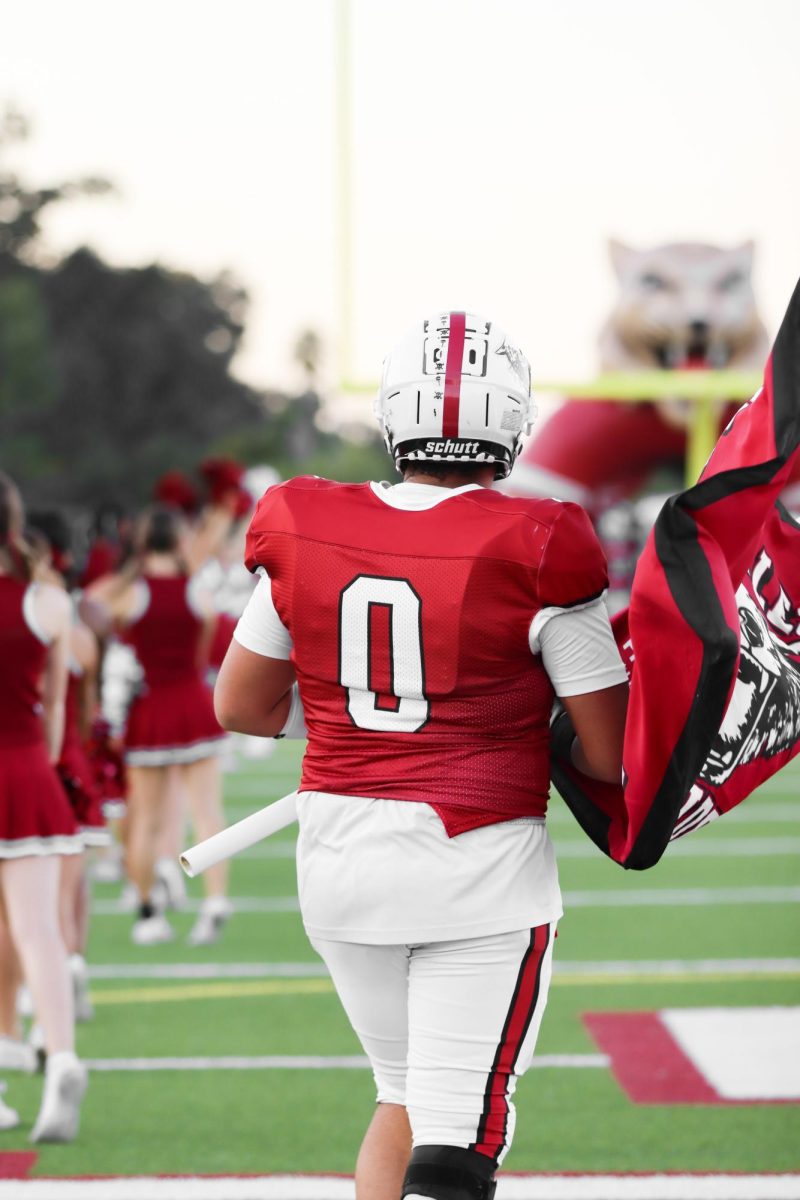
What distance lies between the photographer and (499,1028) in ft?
9.74

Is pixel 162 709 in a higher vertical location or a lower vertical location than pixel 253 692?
lower

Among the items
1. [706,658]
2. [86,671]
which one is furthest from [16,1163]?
[706,658]

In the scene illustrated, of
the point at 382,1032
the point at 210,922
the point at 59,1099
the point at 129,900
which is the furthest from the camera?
the point at 129,900

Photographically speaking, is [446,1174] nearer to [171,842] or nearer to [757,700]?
[757,700]

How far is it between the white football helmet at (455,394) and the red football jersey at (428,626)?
130 millimetres

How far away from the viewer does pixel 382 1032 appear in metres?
3.13

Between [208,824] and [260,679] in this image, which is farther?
[208,824]

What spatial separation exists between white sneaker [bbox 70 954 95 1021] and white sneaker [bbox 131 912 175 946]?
1.40 meters

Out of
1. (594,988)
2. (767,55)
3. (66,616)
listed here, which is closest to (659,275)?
(767,55)

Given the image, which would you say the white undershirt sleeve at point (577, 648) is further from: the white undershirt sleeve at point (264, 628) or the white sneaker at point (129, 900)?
the white sneaker at point (129, 900)

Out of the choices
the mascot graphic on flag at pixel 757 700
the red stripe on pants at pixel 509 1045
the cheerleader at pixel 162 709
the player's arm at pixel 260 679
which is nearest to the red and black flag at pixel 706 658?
the mascot graphic on flag at pixel 757 700

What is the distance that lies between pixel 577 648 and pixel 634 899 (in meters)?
6.53

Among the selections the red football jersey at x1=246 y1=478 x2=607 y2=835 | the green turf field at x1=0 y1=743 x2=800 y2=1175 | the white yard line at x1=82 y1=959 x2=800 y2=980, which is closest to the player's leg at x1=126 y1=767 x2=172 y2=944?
the green turf field at x1=0 y1=743 x2=800 y2=1175

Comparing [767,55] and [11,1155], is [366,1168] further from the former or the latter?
[767,55]
